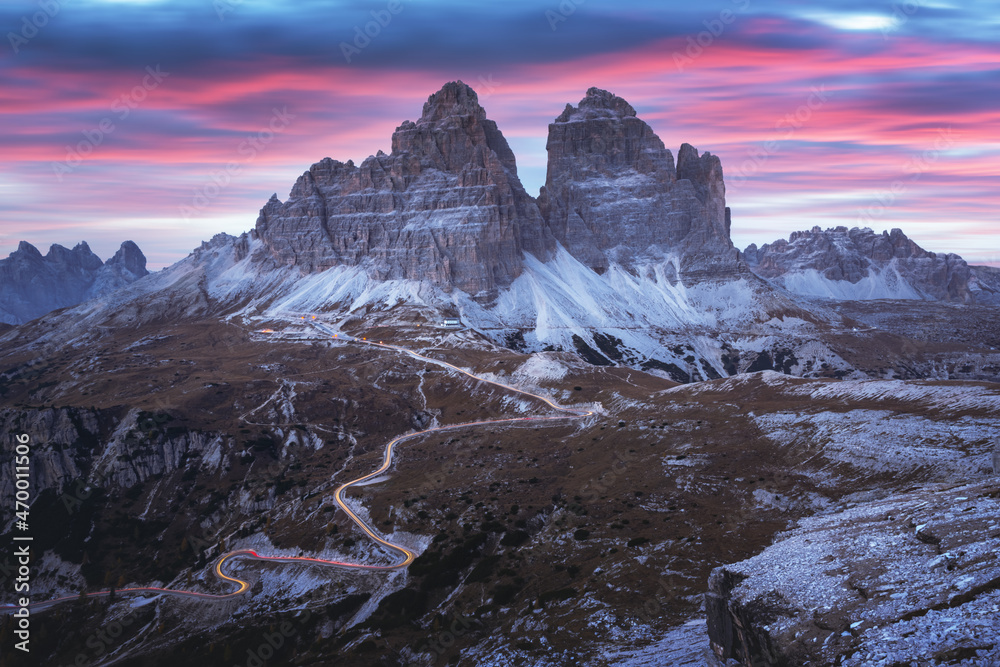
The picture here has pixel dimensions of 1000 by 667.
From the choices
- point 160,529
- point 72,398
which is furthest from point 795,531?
point 72,398

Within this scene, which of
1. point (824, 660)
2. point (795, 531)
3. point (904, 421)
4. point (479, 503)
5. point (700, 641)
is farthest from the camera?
point (479, 503)

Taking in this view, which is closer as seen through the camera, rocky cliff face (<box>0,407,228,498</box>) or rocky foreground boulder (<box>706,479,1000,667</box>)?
rocky foreground boulder (<box>706,479,1000,667</box>)

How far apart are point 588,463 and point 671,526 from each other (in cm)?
3642

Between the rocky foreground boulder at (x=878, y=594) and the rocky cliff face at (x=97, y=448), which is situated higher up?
the rocky foreground boulder at (x=878, y=594)

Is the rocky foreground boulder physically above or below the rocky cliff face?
above

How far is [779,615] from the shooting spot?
3647 cm

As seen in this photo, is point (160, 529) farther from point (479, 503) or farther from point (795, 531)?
point (795, 531)

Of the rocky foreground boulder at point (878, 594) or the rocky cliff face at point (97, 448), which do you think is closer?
the rocky foreground boulder at point (878, 594)

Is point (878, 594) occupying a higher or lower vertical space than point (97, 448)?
higher

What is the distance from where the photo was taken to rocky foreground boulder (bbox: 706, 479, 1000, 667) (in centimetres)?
3003

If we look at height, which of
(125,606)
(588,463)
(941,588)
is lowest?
(125,606)

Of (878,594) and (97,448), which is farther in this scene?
(97,448)

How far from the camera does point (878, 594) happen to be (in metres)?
35.3

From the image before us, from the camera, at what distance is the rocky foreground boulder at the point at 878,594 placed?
3003 centimetres
